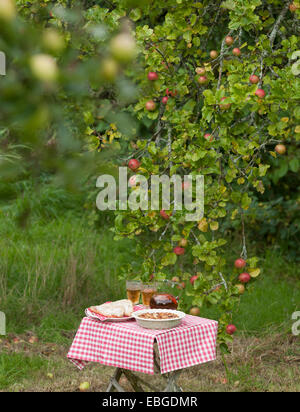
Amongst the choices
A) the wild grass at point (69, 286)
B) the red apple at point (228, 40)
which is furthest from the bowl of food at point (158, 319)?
the wild grass at point (69, 286)

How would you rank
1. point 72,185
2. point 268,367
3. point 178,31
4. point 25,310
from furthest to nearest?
point 25,310, point 268,367, point 178,31, point 72,185

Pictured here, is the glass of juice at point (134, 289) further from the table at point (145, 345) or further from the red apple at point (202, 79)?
the red apple at point (202, 79)

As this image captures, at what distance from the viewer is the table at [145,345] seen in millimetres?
2611

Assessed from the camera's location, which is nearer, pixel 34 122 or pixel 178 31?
pixel 34 122

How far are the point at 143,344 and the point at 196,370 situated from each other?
4.31ft

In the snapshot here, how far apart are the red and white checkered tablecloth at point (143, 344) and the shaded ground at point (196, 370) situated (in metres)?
0.76

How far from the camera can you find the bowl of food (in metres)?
2.64

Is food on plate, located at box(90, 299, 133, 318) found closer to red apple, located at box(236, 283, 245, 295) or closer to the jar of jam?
the jar of jam

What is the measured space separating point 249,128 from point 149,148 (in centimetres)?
48

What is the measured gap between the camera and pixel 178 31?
3.08 meters

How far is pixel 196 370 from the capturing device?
379 centimetres
